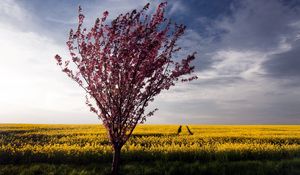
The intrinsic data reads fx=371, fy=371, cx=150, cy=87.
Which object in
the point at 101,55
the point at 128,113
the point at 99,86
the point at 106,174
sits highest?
the point at 101,55

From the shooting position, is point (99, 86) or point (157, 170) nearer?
point (99, 86)

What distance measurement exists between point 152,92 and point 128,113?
123cm

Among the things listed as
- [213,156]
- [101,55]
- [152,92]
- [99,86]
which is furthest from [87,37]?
[213,156]

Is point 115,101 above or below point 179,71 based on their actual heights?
below

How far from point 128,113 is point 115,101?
0.69 m

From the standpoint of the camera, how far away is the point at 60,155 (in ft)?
64.7

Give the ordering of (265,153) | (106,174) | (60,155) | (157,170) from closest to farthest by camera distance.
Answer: (106,174) → (157,170) → (60,155) → (265,153)

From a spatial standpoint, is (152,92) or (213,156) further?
(213,156)

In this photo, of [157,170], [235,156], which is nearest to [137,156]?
[157,170]

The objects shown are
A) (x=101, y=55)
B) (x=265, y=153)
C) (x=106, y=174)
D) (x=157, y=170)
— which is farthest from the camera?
(x=265, y=153)

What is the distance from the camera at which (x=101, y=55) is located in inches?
551

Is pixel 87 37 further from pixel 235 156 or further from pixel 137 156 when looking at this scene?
pixel 235 156

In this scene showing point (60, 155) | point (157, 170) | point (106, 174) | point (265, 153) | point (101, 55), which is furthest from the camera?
point (265, 153)

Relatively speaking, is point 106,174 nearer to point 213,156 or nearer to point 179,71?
point 179,71
